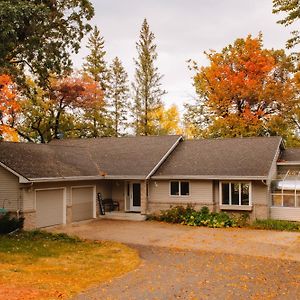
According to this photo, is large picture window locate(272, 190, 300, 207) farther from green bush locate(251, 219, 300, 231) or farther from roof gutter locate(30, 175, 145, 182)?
roof gutter locate(30, 175, 145, 182)

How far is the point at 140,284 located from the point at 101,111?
34781 mm

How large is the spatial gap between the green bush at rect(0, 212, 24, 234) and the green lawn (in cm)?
63

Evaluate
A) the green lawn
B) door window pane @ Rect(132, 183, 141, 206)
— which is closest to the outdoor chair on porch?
door window pane @ Rect(132, 183, 141, 206)

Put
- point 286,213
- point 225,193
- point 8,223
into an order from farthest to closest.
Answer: point 225,193, point 286,213, point 8,223

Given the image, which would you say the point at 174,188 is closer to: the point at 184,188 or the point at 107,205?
the point at 184,188

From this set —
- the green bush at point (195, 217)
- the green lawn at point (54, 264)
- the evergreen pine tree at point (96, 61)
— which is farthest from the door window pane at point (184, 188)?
the evergreen pine tree at point (96, 61)

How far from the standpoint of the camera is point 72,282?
1192 centimetres

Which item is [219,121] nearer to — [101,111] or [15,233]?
[101,111]

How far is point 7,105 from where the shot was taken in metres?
35.5

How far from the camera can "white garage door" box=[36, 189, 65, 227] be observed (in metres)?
22.0

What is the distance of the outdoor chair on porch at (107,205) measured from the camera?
26.6 meters

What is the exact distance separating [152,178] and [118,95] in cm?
2479

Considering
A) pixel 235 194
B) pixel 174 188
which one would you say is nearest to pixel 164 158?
pixel 174 188

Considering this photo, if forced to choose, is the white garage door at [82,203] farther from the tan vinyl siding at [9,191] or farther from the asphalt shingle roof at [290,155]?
the asphalt shingle roof at [290,155]
